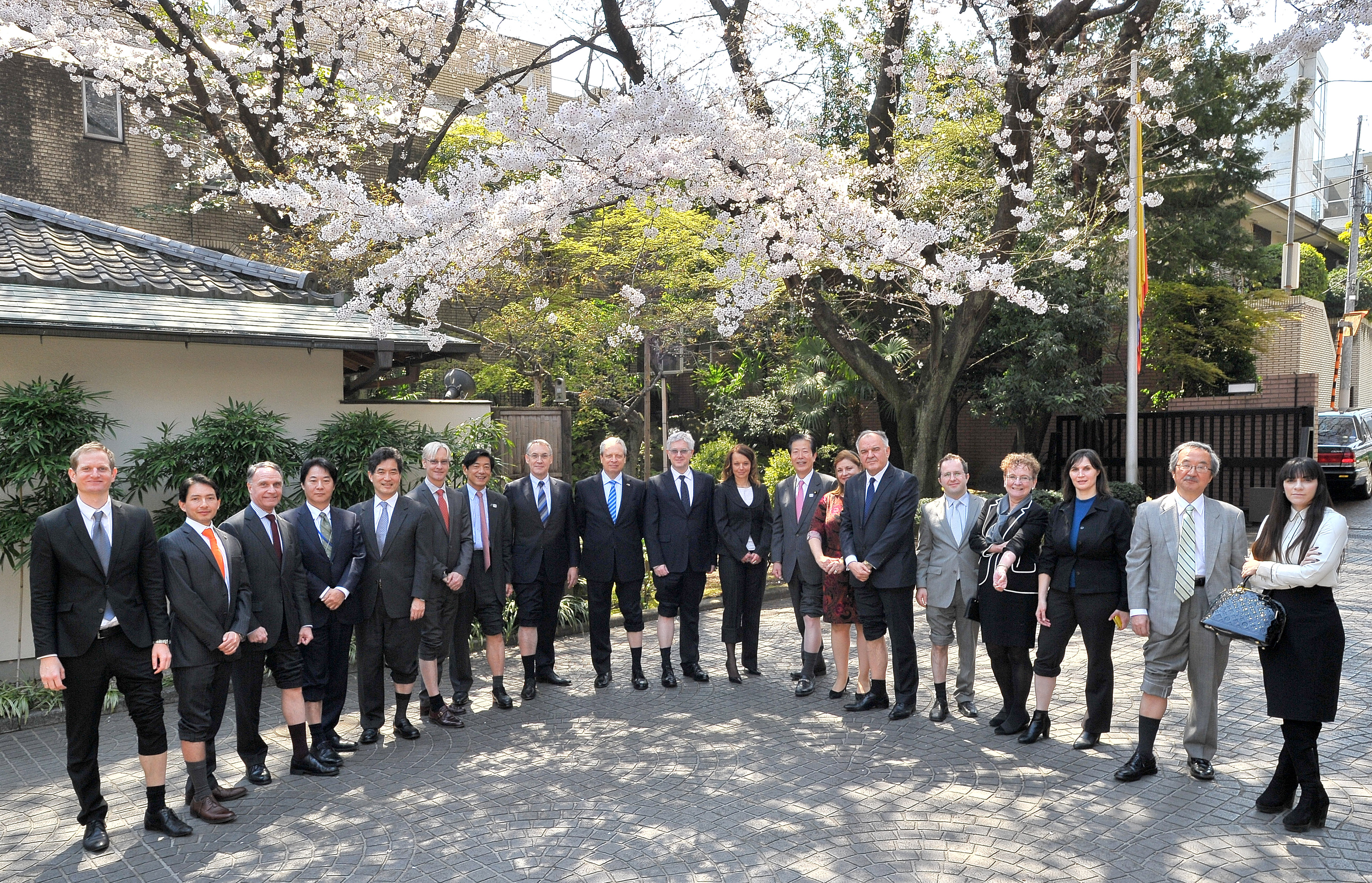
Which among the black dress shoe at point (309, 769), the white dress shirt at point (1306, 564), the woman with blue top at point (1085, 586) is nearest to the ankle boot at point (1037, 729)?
the woman with blue top at point (1085, 586)

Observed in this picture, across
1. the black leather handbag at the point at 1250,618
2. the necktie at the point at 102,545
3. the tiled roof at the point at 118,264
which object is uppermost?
the tiled roof at the point at 118,264

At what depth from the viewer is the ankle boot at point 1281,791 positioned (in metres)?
4.37

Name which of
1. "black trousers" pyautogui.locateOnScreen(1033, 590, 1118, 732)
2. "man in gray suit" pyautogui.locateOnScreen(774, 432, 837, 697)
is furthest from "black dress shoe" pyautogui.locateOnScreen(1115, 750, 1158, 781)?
"man in gray suit" pyautogui.locateOnScreen(774, 432, 837, 697)

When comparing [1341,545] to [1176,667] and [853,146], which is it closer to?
[1176,667]

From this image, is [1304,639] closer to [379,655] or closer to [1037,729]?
[1037,729]

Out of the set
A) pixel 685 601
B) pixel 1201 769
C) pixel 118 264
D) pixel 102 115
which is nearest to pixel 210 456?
pixel 118 264

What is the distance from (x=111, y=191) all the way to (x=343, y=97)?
850 centimetres

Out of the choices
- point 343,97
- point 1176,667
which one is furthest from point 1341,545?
point 343,97

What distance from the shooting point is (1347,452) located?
16750 millimetres

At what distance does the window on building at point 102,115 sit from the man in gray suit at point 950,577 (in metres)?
19.6

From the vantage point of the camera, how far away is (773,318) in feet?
61.5

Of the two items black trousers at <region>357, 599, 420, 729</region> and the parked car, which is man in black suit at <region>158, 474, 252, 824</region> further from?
the parked car

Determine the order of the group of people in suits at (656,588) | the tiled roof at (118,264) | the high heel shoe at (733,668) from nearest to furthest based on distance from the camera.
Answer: the group of people in suits at (656,588)
the high heel shoe at (733,668)
the tiled roof at (118,264)

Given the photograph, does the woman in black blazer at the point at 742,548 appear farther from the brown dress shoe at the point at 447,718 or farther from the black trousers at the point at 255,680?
the black trousers at the point at 255,680
